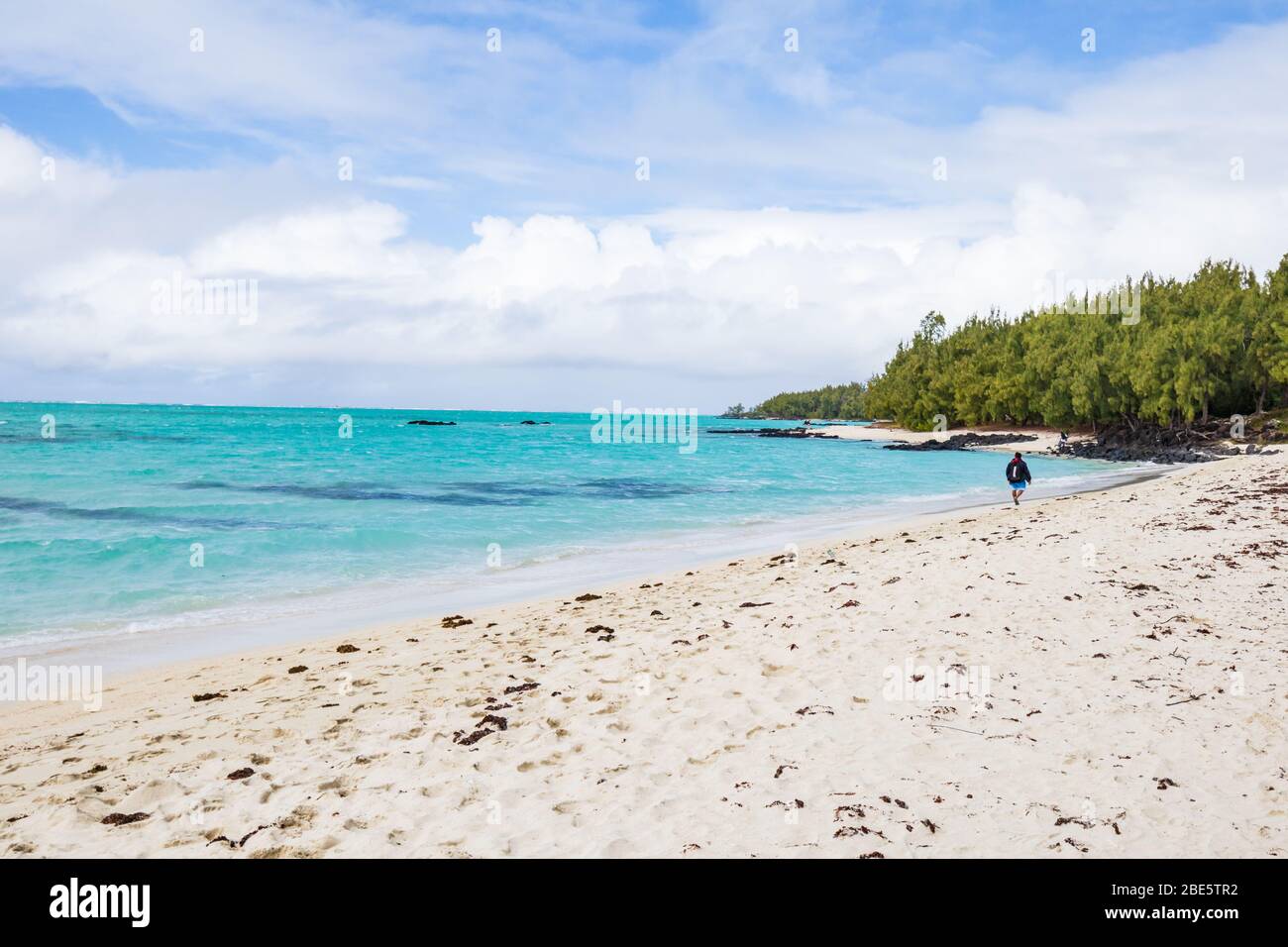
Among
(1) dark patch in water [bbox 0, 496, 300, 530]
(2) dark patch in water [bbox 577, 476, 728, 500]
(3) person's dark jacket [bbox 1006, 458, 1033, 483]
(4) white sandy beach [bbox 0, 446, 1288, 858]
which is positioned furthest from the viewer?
(2) dark patch in water [bbox 577, 476, 728, 500]

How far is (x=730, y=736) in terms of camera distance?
687 cm

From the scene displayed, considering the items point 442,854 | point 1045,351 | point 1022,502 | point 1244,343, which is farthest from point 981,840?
point 1045,351

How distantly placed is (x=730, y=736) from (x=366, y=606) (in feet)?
34.0

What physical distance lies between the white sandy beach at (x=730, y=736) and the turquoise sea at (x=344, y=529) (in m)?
3.93

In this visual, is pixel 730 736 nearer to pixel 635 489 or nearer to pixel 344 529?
pixel 344 529

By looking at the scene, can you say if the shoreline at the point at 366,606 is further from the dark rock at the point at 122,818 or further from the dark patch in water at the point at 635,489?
the dark patch in water at the point at 635,489

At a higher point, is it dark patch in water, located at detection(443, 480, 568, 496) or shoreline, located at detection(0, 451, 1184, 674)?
dark patch in water, located at detection(443, 480, 568, 496)

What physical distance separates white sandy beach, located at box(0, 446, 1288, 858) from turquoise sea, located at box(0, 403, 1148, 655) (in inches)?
155

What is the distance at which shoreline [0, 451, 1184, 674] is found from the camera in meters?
11.9

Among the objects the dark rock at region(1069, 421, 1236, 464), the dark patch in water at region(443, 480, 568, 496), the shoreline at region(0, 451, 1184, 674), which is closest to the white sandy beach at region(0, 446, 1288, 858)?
the shoreline at region(0, 451, 1184, 674)

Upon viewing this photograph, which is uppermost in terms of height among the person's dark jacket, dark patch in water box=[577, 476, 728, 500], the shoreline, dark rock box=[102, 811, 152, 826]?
the person's dark jacket

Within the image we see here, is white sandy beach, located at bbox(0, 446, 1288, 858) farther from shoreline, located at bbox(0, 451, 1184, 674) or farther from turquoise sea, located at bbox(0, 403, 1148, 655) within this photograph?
turquoise sea, located at bbox(0, 403, 1148, 655)

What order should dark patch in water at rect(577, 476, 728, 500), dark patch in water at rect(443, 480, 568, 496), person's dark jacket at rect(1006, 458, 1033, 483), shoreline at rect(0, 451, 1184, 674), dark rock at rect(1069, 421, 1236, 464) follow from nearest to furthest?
shoreline at rect(0, 451, 1184, 674) → person's dark jacket at rect(1006, 458, 1033, 483) → dark patch in water at rect(443, 480, 568, 496) → dark patch in water at rect(577, 476, 728, 500) → dark rock at rect(1069, 421, 1236, 464)
